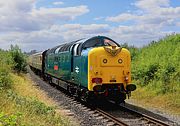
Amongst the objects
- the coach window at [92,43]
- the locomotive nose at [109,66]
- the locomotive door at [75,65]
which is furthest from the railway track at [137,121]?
the coach window at [92,43]

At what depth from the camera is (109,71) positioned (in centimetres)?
1536

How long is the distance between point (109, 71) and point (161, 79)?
5.91m

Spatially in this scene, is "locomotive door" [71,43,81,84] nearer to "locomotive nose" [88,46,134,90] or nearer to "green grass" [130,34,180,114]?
"locomotive nose" [88,46,134,90]

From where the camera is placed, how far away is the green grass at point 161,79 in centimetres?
1785

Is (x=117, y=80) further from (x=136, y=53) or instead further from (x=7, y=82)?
(x=136, y=53)

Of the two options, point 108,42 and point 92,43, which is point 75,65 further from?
point 108,42

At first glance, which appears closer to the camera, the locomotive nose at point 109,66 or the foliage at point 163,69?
the locomotive nose at point 109,66

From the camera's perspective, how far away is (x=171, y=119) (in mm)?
13578

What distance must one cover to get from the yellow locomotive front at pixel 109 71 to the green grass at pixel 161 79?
271cm

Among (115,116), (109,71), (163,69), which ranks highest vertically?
(109,71)

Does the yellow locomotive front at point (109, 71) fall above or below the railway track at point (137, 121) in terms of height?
above

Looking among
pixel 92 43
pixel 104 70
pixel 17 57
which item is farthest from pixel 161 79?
pixel 17 57

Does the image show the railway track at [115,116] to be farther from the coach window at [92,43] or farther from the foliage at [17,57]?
the foliage at [17,57]

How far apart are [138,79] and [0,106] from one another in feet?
49.5
